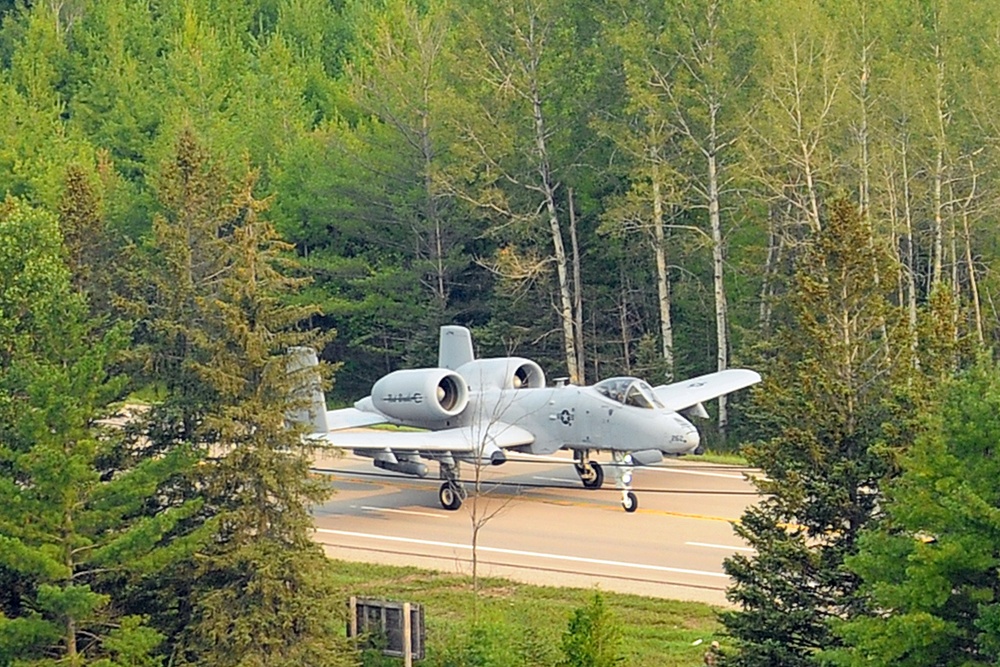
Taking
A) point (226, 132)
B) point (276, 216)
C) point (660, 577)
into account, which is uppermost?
point (226, 132)

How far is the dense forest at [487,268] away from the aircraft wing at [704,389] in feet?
4.46

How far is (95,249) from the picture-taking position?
32188 mm

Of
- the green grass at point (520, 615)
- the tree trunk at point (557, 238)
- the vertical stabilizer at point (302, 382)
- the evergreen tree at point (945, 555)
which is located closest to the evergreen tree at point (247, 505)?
the vertical stabilizer at point (302, 382)

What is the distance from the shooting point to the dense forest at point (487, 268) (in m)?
18.3

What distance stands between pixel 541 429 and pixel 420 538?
3518 millimetres

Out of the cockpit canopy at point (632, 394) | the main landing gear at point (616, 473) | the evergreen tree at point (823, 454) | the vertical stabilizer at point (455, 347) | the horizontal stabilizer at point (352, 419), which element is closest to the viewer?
the evergreen tree at point (823, 454)

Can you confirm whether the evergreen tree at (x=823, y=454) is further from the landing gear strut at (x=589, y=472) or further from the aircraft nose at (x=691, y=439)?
the landing gear strut at (x=589, y=472)

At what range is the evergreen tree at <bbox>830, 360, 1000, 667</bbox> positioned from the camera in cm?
1603

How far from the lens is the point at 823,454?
60.0 feet

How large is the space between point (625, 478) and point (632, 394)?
1.50m

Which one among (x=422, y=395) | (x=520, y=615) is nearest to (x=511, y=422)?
(x=422, y=395)

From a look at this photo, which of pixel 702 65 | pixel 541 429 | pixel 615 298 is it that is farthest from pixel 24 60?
pixel 541 429

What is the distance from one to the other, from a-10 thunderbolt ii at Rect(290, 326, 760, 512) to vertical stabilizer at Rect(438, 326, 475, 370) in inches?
37.8

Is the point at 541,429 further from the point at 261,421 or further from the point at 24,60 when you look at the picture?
the point at 24,60
